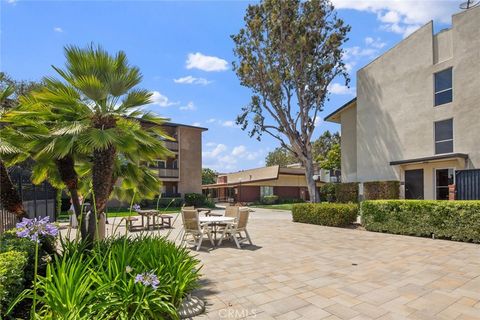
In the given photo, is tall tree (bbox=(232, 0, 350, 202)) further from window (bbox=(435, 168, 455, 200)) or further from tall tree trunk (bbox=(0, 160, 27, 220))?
tall tree trunk (bbox=(0, 160, 27, 220))

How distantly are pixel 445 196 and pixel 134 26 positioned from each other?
16368 mm

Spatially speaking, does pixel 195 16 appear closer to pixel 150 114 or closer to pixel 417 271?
pixel 150 114

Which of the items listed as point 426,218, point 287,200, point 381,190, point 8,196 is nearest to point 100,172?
point 8,196

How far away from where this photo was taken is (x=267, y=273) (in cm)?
617

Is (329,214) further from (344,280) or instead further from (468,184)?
(344,280)

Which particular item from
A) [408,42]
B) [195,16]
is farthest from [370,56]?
[195,16]

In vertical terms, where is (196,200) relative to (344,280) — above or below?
below

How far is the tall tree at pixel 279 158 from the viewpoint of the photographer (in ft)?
223

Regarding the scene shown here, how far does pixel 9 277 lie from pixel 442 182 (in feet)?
59.5

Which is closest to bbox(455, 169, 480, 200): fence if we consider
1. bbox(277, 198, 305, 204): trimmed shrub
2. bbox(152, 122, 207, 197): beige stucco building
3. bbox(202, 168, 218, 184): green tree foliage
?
bbox(277, 198, 305, 204): trimmed shrub

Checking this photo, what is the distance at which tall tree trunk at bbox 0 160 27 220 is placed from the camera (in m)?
5.24

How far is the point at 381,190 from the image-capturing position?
57.6ft

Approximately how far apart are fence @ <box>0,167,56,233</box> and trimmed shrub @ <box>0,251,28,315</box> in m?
4.77

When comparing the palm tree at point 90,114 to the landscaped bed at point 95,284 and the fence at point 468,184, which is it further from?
the fence at point 468,184
